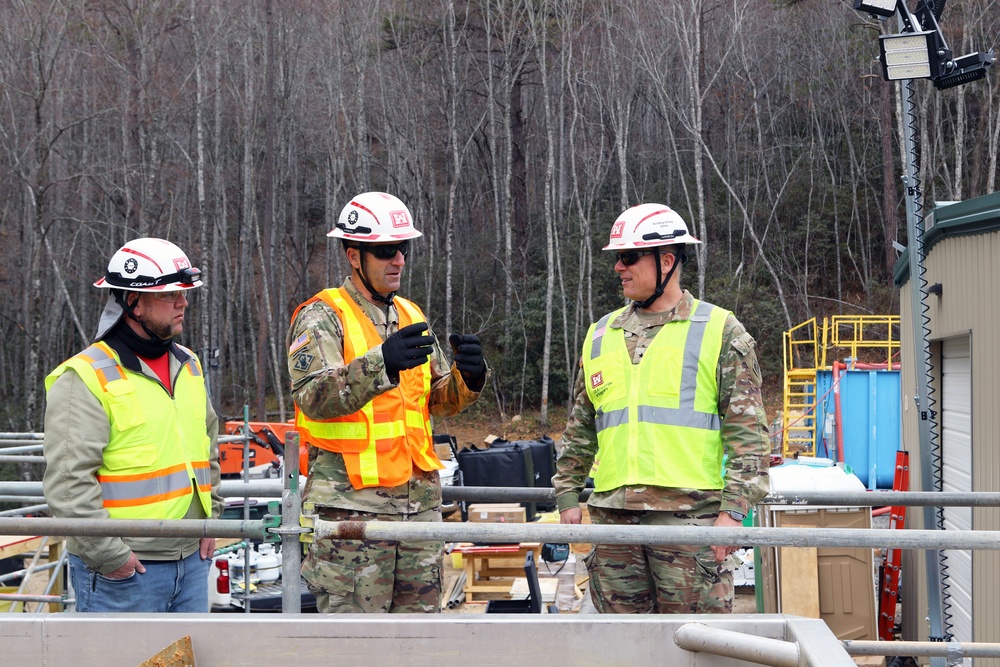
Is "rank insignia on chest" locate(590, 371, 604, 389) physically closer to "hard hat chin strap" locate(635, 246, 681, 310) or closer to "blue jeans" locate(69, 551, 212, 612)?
"hard hat chin strap" locate(635, 246, 681, 310)

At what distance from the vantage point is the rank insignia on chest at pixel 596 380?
397 cm

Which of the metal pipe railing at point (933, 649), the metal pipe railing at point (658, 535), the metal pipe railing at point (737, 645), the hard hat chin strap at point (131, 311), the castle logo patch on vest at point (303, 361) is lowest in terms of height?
the metal pipe railing at point (933, 649)

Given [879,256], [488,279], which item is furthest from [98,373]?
[879,256]

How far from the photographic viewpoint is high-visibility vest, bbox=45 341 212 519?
11.9 feet

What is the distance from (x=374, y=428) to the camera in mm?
3742

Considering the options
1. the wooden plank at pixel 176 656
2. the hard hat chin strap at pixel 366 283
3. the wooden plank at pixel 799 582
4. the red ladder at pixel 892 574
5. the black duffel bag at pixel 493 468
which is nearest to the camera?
the wooden plank at pixel 176 656

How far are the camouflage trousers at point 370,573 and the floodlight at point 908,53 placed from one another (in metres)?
4.38

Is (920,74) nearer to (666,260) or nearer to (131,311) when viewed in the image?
(666,260)

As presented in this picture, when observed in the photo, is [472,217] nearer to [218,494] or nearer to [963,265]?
[963,265]

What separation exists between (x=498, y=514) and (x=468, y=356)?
9.15 meters

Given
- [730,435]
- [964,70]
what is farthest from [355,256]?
[964,70]

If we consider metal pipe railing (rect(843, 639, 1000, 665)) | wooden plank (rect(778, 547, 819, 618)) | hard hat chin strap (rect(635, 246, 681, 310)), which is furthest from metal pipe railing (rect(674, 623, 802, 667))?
wooden plank (rect(778, 547, 819, 618))

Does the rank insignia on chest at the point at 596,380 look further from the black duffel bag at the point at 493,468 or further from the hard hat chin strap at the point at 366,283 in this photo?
the black duffel bag at the point at 493,468

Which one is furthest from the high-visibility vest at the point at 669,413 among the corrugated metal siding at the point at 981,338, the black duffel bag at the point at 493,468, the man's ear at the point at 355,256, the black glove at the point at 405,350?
the black duffel bag at the point at 493,468
